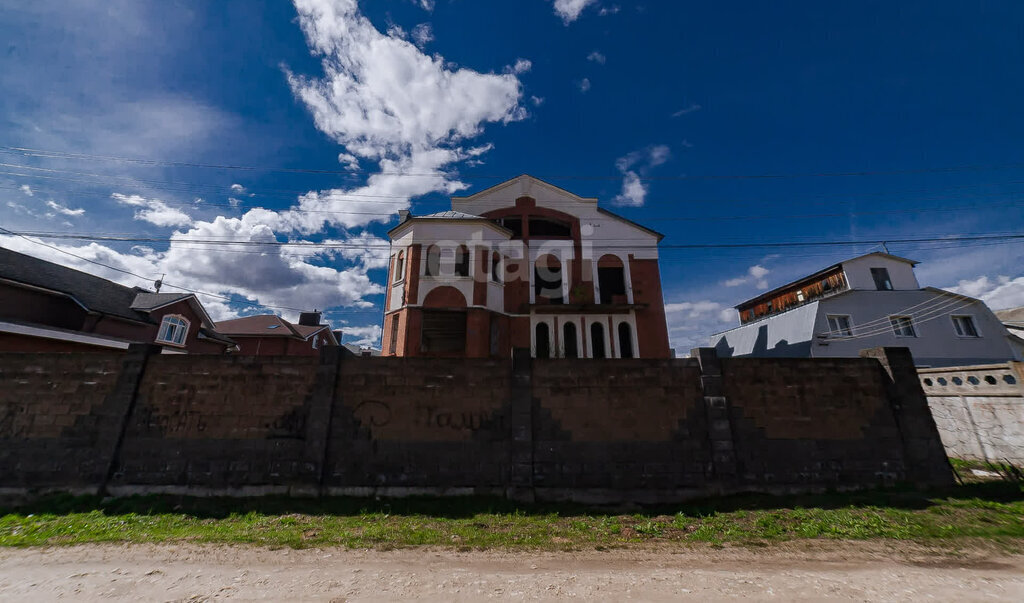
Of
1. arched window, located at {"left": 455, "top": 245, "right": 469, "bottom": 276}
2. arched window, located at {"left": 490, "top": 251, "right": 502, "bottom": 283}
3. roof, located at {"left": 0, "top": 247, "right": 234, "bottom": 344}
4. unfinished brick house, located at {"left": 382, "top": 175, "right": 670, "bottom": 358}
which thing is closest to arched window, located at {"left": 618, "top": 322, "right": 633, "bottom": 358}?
unfinished brick house, located at {"left": 382, "top": 175, "right": 670, "bottom": 358}

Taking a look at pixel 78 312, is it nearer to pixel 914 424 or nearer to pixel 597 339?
pixel 597 339

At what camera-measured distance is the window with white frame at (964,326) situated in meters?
18.2

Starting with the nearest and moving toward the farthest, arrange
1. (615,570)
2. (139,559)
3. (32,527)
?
(615,570)
(139,559)
(32,527)

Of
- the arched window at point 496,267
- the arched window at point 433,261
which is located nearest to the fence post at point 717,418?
the arched window at point 496,267

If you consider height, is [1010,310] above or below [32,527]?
above

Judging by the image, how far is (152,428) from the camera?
304 inches

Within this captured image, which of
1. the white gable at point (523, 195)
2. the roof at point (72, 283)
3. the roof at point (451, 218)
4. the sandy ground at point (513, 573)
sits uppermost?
the white gable at point (523, 195)

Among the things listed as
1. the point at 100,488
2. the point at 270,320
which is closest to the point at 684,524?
the point at 100,488

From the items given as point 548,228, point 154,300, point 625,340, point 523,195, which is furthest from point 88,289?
point 625,340

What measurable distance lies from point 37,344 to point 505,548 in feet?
66.7

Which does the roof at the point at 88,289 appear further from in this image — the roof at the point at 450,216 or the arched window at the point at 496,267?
the arched window at the point at 496,267

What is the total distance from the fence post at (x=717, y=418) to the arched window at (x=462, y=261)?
10.5 m

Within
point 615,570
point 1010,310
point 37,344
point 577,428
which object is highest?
point 1010,310

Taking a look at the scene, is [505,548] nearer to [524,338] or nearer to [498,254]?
[524,338]
